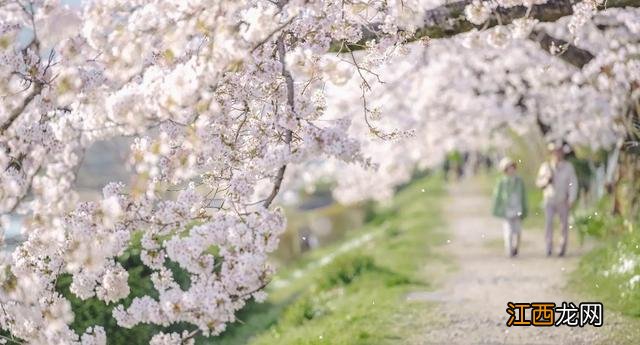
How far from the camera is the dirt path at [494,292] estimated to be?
365 inches

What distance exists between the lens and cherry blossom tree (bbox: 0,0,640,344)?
5.25 m

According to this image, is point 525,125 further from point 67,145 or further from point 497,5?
point 67,145

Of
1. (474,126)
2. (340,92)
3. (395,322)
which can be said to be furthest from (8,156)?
(474,126)

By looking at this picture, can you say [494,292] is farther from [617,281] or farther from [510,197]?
[510,197]

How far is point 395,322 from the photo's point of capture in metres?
10.3

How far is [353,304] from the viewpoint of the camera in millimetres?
12016

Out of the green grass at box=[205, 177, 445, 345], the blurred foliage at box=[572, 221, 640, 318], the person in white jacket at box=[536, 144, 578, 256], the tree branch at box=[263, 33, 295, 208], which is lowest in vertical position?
the green grass at box=[205, 177, 445, 345]

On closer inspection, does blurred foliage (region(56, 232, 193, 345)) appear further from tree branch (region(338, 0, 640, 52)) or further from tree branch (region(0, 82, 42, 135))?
tree branch (region(338, 0, 640, 52))

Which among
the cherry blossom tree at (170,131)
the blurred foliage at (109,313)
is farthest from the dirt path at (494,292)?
the cherry blossom tree at (170,131)

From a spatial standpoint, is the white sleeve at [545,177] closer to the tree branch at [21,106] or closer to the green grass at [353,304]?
the green grass at [353,304]

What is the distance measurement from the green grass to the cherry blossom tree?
4.17 ft

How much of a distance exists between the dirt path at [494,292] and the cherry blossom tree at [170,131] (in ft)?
11.3

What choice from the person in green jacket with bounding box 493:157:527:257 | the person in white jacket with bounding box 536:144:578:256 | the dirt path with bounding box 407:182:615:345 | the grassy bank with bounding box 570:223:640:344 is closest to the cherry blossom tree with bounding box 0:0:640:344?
the dirt path with bounding box 407:182:615:345

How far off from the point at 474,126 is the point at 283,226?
24.0m
